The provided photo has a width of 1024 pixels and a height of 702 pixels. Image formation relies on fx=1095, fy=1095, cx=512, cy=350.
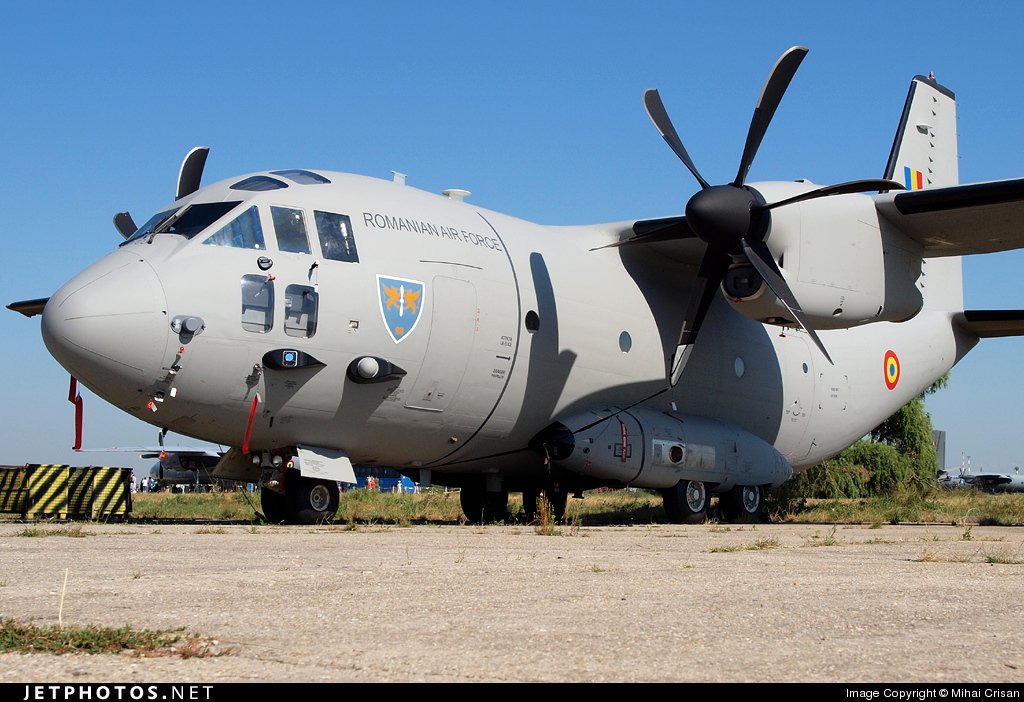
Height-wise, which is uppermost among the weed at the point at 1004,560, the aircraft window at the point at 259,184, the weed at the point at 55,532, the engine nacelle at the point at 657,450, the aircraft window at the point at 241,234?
the aircraft window at the point at 259,184

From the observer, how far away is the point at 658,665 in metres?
4.35

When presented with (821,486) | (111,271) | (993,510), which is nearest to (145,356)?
(111,271)

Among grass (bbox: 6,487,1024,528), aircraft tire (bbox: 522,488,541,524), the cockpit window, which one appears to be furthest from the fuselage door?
aircraft tire (bbox: 522,488,541,524)

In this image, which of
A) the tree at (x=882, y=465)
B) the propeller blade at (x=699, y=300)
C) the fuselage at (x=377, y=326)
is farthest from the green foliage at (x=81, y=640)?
the tree at (x=882, y=465)

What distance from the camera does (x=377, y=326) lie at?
13.9 m

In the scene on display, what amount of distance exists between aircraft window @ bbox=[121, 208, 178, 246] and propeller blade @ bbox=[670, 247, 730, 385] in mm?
7481

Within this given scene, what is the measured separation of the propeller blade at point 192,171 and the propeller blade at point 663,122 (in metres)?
7.03

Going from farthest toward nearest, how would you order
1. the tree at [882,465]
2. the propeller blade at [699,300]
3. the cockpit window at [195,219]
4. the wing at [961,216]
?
the tree at [882,465], the propeller blade at [699,300], the wing at [961,216], the cockpit window at [195,219]

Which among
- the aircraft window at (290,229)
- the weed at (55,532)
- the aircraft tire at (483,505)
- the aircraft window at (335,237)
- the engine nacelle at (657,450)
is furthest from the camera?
the aircraft tire at (483,505)

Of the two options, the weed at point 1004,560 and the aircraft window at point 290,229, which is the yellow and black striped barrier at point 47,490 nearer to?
the aircraft window at point 290,229

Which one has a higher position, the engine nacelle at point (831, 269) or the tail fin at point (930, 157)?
the tail fin at point (930, 157)

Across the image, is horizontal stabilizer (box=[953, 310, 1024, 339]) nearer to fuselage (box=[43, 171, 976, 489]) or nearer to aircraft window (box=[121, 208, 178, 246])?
fuselage (box=[43, 171, 976, 489])

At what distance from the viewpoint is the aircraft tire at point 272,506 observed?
1478 cm

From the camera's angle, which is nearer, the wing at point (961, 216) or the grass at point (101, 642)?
the grass at point (101, 642)
